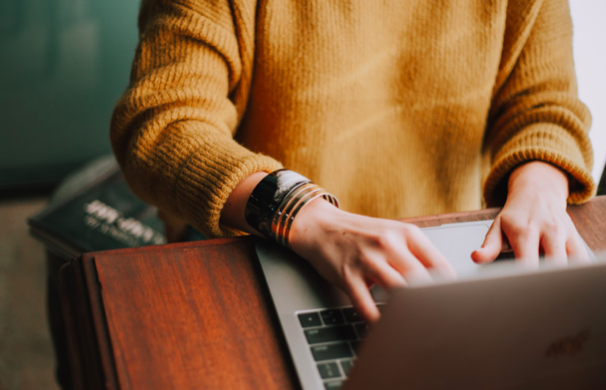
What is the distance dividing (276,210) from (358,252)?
0.10 metres

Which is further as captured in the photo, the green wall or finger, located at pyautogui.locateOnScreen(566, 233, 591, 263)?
the green wall

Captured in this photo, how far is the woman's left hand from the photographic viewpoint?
49cm

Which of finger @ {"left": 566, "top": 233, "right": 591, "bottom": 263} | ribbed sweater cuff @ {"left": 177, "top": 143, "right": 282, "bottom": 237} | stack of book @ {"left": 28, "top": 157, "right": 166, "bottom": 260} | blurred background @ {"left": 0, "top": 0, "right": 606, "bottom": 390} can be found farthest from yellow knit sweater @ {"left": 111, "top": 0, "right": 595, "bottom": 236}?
blurred background @ {"left": 0, "top": 0, "right": 606, "bottom": 390}

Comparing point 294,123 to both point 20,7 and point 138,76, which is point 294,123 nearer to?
point 138,76

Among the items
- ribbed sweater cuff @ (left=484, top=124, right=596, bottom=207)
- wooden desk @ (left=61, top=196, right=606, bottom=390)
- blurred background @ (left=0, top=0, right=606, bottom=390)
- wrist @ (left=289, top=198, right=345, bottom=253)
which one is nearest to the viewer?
wooden desk @ (left=61, top=196, right=606, bottom=390)

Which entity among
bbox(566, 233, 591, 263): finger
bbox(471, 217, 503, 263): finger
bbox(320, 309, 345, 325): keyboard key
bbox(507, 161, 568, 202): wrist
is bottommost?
bbox(320, 309, 345, 325): keyboard key

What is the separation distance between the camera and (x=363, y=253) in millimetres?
437

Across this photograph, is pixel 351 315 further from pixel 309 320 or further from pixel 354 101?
pixel 354 101

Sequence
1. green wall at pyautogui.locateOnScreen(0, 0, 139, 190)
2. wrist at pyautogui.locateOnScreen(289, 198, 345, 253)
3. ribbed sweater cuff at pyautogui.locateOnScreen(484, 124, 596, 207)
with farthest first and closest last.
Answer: green wall at pyautogui.locateOnScreen(0, 0, 139, 190) → ribbed sweater cuff at pyautogui.locateOnScreen(484, 124, 596, 207) → wrist at pyautogui.locateOnScreen(289, 198, 345, 253)

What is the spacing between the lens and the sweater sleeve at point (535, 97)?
2.12 ft

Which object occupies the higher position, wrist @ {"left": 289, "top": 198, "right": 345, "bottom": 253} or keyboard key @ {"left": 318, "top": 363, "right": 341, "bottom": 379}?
wrist @ {"left": 289, "top": 198, "right": 345, "bottom": 253}

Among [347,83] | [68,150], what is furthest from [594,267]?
[68,150]

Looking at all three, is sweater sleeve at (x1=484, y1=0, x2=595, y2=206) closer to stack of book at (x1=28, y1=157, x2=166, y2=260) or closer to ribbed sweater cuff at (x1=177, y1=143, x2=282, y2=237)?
ribbed sweater cuff at (x1=177, y1=143, x2=282, y2=237)

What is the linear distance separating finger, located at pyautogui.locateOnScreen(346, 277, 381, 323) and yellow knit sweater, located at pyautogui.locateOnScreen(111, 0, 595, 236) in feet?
0.55
